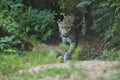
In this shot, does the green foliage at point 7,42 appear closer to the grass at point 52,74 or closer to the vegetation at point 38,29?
the vegetation at point 38,29

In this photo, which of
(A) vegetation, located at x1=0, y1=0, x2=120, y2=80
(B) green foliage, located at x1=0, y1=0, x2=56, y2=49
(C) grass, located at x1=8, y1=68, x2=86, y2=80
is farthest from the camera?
(B) green foliage, located at x1=0, y1=0, x2=56, y2=49

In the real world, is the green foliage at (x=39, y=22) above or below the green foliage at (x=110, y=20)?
below

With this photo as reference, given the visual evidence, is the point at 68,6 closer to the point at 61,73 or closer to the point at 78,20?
the point at 78,20

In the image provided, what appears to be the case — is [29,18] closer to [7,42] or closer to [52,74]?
[7,42]

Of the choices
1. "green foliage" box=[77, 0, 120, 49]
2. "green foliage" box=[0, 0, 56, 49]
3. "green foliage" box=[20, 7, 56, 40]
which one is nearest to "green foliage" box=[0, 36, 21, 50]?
"green foliage" box=[0, 0, 56, 49]

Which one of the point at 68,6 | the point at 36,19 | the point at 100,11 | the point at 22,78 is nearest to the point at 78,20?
the point at 68,6

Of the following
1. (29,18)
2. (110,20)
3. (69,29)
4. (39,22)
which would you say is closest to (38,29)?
(39,22)

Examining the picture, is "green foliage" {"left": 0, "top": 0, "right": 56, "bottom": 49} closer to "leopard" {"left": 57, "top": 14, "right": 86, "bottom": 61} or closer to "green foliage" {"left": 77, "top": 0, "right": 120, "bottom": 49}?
"leopard" {"left": 57, "top": 14, "right": 86, "bottom": 61}

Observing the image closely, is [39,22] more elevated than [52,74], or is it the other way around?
[52,74]

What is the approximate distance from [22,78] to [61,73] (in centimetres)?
64

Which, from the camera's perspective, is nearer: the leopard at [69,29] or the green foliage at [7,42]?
Result: the green foliage at [7,42]

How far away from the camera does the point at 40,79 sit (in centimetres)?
548

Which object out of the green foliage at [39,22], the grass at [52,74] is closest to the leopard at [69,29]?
the green foliage at [39,22]

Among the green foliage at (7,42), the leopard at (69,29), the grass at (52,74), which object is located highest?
the grass at (52,74)
